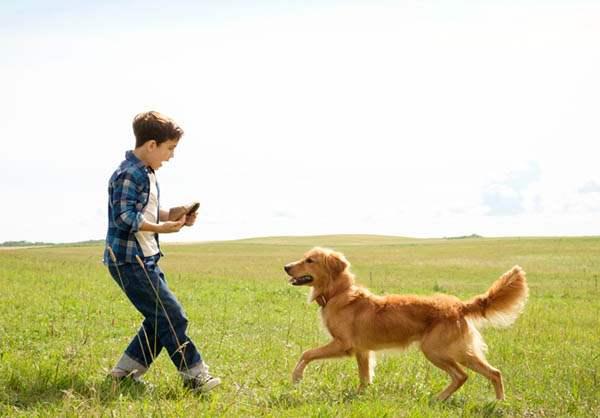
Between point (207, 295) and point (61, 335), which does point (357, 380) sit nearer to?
point (61, 335)

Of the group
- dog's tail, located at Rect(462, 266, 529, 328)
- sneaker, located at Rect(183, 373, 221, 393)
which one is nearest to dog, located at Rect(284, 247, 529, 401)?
dog's tail, located at Rect(462, 266, 529, 328)

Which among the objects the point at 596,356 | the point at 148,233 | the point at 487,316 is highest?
the point at 148,233

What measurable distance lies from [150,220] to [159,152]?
66 centimetres

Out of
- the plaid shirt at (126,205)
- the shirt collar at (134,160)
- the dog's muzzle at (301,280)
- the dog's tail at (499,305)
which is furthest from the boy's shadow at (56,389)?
the dog's tail at (499,305)

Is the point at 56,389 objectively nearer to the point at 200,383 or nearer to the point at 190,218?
the point at 200,383

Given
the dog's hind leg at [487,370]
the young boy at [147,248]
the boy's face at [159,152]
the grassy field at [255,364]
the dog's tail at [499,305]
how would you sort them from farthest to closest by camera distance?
the dog's tail at [499,305] < the dog's hind leg at [487,370] < the boy's face at [159,152] < the young boy at [147,248] < the grassy field at [255,364]

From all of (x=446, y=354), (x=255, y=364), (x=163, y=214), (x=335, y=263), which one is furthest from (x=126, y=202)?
(x=446, y=354)

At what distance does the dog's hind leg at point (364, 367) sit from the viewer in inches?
261

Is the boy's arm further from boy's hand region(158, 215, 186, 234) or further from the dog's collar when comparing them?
the dog's collar

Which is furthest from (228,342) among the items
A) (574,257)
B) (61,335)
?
(574,257)

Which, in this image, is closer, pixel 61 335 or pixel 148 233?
pixel 148 233

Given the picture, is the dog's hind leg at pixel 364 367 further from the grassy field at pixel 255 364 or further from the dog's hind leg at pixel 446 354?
the dog's hind leg at pixel 446 354

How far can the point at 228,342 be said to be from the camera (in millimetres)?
9109

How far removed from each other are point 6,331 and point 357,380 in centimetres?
571
